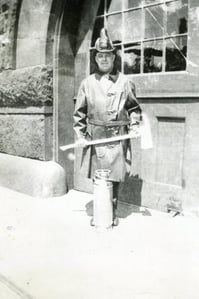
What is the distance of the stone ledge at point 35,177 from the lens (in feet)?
14.2

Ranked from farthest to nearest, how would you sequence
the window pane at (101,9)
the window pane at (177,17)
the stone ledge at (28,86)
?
the stone ledge at (28,86)
the window pane at (101,9)
the window pane at (177,17)

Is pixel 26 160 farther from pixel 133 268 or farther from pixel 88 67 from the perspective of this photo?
pixel 133 268

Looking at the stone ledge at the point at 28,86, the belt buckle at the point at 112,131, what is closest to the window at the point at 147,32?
the stone ledge at the point at 28,86

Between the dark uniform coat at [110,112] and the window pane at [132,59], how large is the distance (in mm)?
734

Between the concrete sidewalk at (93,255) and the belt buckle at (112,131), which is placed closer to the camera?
the concrete sidewalk at (93,255)

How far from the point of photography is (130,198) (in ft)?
13.5

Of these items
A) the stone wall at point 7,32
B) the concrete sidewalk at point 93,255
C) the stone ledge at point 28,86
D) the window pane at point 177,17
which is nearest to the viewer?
the concrete sidewalk at point 93,255

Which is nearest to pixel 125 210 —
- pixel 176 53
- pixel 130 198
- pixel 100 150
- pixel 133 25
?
pixel 130 198

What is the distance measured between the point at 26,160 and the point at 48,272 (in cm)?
228

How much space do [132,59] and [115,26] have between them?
0.45 m

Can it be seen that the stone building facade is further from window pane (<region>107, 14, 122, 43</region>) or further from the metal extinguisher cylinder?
the metal extinguisher cylinder

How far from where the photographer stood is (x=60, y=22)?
4.34 metres

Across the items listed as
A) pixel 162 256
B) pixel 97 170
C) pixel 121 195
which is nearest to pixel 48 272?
pixel 162 256

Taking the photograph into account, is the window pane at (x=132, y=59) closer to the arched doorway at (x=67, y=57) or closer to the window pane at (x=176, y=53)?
the window pane at (x=176, y=53)
